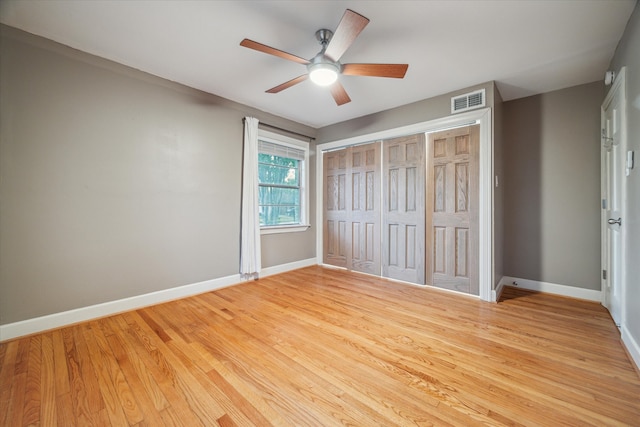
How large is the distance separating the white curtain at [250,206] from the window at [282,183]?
0.24m

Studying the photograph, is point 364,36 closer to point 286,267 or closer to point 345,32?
point 345,32

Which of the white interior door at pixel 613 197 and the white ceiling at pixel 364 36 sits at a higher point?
the white ceiling at pixel 364 36

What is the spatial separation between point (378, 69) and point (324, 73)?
461mm

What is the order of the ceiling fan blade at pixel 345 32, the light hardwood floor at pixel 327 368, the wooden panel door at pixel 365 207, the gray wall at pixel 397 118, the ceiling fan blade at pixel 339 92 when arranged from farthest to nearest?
the wooden panel door at pixel 365 207 → the gray wall at pixel 397 118 → the ceiling fan blade at pixel 339 92 → the ceiling fan blade at pixel 345 32 → the light hardwood floor at pixel 327 368

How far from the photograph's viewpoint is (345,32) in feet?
5.70

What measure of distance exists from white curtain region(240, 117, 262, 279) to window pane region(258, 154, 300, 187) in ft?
1.10

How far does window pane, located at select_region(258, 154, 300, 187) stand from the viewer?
4036 mm

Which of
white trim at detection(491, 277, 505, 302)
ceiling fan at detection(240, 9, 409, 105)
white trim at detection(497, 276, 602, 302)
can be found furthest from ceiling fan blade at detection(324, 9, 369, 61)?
white trim at detection(497, 276, 602, 302)

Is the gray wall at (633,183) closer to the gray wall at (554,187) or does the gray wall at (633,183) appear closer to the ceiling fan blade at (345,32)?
the gray wall at (554,187)

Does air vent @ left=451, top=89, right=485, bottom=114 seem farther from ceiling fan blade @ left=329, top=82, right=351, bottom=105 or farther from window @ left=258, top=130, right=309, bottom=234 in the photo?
window @ left=258, top=130, right=309, bottom=234

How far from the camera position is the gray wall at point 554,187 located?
2941 millimetres

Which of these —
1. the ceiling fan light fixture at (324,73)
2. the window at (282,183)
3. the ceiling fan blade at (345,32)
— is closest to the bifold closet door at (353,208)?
the window at (282,183)

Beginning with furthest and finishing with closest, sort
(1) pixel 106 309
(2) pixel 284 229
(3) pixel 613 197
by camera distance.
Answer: (2) pixel 284 229 → (1) pixel 106 309 → (3) pixel 613 197

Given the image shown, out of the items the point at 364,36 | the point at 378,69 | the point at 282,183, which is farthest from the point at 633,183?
the point at 282,183
